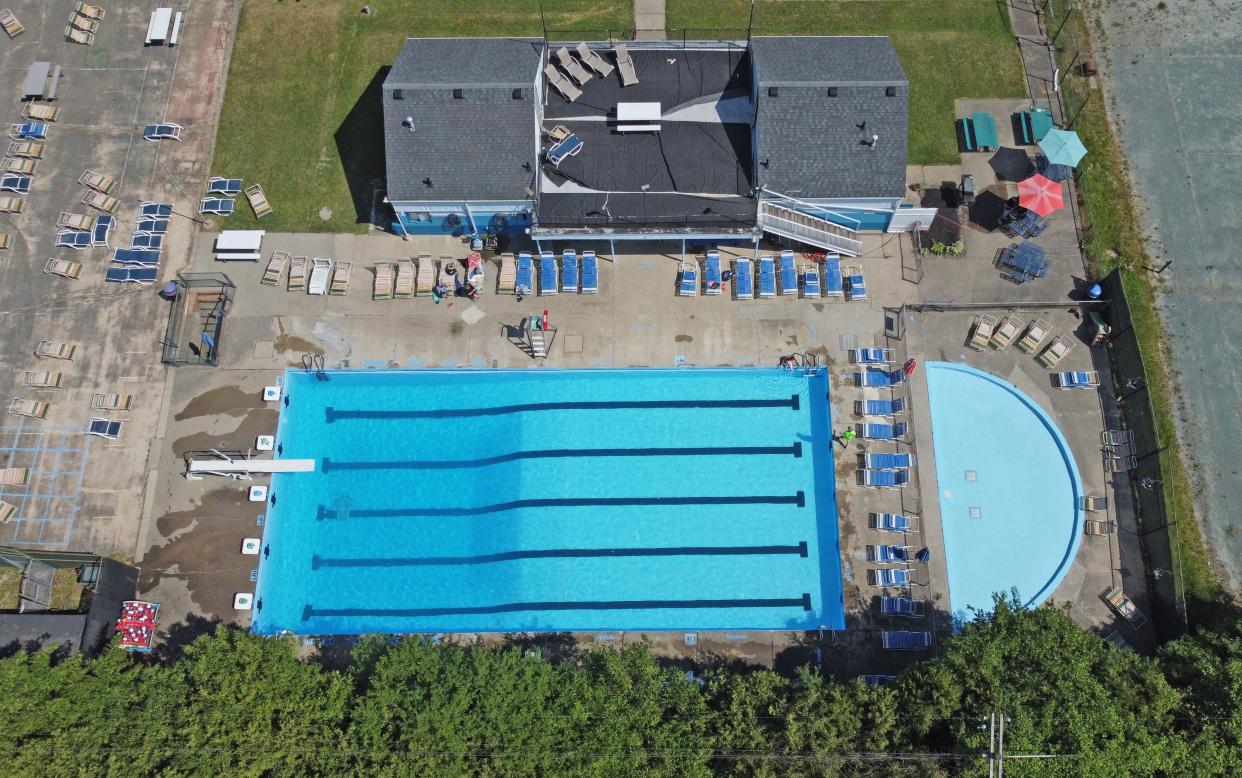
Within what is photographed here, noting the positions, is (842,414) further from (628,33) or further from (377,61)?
(377,61)

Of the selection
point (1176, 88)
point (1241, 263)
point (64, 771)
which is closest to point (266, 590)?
point (64, 771)

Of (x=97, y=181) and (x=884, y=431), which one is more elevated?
(x=97, y=181)

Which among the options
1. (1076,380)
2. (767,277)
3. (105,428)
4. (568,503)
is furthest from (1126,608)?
(105,428)

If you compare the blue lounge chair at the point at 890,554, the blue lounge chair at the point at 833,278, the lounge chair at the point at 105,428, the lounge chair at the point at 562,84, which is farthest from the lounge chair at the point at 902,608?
the lounge chair at the point at 105,428

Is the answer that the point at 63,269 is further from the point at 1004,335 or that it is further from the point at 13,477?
the point at 1004,335

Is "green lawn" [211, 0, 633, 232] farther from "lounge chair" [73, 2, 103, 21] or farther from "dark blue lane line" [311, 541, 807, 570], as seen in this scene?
"dark blue lane line" [311, 541, 807, 570]

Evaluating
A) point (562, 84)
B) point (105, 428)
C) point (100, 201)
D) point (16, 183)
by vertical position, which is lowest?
point (105, 428)

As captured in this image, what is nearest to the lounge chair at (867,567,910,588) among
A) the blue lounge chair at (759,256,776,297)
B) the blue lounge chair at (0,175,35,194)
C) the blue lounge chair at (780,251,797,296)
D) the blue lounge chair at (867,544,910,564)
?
the blue lounge chair at (867,544,910,564)

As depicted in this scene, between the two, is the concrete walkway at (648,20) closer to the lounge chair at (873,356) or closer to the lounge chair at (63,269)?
the lounge chair at (873,356)
